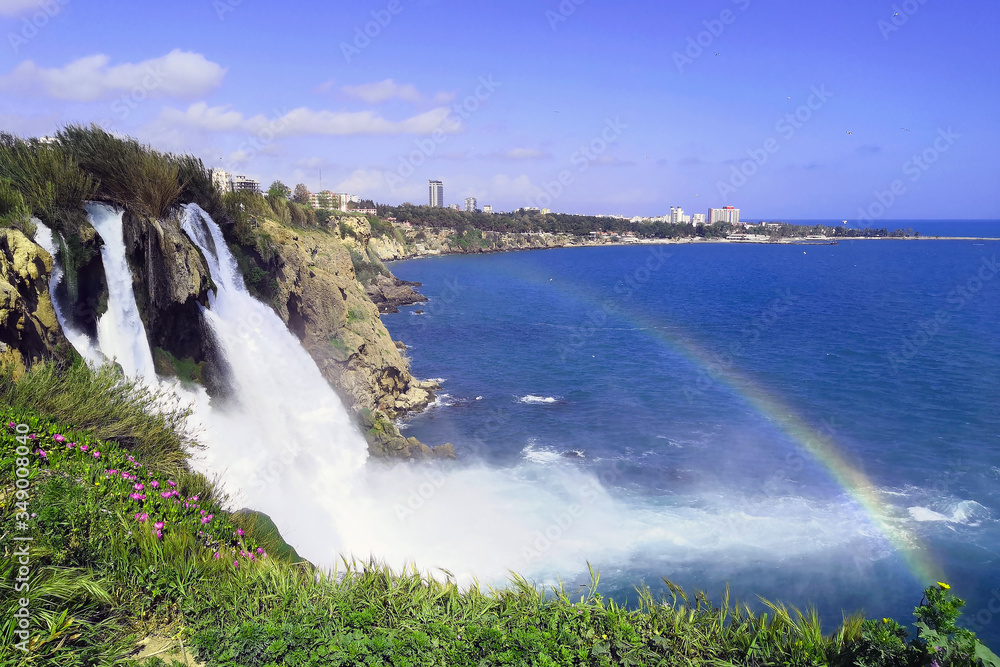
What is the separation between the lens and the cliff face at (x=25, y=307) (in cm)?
932

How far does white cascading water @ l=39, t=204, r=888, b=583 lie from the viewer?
539 inches

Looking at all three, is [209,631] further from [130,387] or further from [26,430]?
[130,387]

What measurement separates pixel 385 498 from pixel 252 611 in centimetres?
1231

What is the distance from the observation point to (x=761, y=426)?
25547mm

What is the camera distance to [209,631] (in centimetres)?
551

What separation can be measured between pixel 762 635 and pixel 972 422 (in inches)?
990

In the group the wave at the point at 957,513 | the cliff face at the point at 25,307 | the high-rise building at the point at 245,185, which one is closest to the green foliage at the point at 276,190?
the high-rise building at the point at 245,185

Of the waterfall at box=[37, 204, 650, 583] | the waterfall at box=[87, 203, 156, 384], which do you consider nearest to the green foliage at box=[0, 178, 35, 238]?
the waterfall at box=[87, 203, 156, 384]

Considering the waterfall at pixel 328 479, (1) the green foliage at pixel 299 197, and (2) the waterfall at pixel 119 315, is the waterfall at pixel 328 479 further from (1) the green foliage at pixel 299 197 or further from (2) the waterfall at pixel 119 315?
(1) the green foliage at pixel 299 197

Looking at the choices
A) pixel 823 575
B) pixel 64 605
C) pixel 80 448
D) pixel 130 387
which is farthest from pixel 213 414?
pixel 823 575

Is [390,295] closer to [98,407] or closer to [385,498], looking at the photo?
[385,498]

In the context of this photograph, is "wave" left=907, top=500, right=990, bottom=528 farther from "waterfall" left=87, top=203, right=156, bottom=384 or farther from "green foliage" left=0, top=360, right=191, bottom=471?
"waterfall" left=87, top=203, right=156, bottom=384

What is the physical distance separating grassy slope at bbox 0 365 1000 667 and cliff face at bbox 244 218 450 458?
14.1 meters

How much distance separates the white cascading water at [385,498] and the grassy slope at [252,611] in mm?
5465
